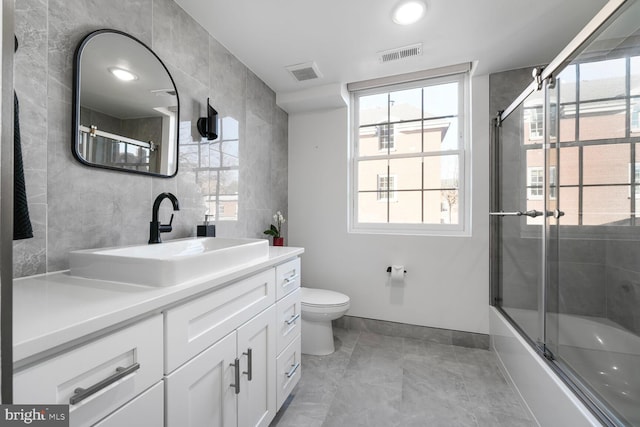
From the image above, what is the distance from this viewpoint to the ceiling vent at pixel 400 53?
1930mm

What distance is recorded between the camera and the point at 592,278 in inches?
68.7

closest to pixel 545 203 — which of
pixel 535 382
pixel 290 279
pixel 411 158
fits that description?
pixel 535 382

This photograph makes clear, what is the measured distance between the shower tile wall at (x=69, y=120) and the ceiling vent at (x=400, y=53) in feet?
3.66

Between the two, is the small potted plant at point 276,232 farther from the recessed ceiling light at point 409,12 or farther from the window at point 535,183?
the window at point 535,183

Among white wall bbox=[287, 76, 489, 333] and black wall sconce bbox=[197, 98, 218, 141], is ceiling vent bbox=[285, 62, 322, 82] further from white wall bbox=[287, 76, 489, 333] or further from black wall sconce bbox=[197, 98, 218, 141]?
black wall sconce bbox=[197, 98, 218, 141]

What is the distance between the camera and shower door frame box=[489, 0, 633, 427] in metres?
1.09

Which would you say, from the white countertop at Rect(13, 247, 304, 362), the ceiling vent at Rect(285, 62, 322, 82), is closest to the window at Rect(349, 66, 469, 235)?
the ceiling vent at Rect(285, 62, 322, 82)

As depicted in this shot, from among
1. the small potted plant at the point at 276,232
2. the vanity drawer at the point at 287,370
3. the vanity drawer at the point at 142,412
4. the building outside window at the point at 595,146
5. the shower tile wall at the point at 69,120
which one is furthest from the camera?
the small potted plant at the point at 276,232

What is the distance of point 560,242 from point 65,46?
257cm

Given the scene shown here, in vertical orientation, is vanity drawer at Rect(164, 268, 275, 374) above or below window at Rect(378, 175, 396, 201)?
below

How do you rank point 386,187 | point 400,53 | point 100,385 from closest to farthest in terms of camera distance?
point 100,385 → point 400,53 → point 386,187

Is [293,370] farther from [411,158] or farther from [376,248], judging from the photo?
[411,158]

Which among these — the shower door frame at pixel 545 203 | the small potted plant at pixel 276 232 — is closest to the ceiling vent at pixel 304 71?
the small potted plant at pixel 276 232

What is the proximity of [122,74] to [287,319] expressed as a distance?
1.44m
